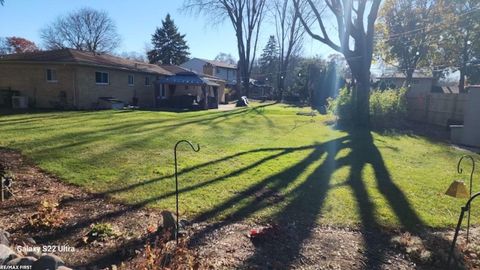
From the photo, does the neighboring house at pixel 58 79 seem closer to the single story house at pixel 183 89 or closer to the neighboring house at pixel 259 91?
the single story house at pixel 183 89

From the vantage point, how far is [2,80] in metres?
21.1

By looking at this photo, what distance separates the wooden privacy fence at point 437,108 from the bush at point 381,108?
68.1 inches

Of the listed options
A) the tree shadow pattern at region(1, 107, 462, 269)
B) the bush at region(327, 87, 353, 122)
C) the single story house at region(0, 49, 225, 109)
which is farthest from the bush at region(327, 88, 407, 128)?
the single story house at region(0, 49, 225, 109)

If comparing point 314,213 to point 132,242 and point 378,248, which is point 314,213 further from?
point 132,242

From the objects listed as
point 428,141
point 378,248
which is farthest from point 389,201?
point 428,141

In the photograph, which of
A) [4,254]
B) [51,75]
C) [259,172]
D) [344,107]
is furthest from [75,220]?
[51,75]

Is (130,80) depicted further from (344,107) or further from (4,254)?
(4,254)

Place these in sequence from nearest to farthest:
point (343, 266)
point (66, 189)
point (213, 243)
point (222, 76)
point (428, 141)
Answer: point (343, 266)
point (213, 243)
point (66, 189)
point (428, 141)
point (222, 76)

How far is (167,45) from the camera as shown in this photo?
56.0 metres

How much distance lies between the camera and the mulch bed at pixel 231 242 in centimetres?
335

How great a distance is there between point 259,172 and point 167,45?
5271 cm

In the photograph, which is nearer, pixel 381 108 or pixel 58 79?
pixel 381 108

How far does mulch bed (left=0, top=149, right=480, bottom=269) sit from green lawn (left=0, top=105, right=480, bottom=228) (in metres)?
0.42

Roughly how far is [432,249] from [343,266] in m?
1.14
